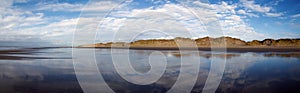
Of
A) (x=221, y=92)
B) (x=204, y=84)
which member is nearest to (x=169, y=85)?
(x=204, y=84)

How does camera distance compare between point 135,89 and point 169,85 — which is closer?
point 135,89

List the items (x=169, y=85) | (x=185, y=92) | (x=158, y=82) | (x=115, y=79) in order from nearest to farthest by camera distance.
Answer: (x=185, y=92) → (x=169, y=85) → (x=158, y=82) → (x=115, y=79)

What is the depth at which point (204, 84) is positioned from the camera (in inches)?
307

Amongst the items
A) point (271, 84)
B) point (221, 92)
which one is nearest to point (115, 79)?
point (221, 92)

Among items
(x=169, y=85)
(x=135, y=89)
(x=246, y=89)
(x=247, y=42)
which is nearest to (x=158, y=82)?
(x=169, y=85)

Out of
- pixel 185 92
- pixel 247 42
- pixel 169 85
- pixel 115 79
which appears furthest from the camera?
pixel 247 42

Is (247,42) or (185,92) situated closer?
(185,92)

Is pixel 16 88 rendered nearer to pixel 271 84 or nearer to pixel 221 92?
pixel 221 92

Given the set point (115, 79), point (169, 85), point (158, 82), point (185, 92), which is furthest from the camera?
point (115, 79)

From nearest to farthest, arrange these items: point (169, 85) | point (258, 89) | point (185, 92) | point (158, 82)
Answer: point (185, 92)
point (258, 89)
point (169, 85)
point (158, 82)

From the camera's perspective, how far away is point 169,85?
7.59 m

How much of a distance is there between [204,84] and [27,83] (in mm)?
6017

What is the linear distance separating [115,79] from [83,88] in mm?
1751

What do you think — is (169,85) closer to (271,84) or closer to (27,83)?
(271,84)
